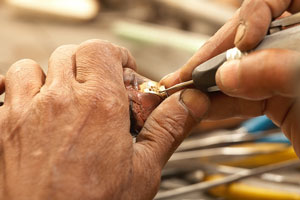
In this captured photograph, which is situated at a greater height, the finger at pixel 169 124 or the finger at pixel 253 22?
the finger at pixel 253 22

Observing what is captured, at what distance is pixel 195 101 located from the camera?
72 cm

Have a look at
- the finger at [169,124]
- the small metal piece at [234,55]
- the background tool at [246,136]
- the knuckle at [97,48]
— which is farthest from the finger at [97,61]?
the background tool at [246,136]

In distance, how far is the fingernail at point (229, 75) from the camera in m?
0.61

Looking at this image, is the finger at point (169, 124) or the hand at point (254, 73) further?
the finger at point (169, 124)

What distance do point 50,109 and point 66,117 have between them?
3cm

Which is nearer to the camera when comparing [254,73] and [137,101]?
[254,73]

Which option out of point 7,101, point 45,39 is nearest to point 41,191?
point 7,101

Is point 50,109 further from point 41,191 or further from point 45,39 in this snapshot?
point 45,39

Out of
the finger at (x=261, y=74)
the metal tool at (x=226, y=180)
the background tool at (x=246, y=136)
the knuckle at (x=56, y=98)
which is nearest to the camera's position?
the finger at (x=261, y=74)

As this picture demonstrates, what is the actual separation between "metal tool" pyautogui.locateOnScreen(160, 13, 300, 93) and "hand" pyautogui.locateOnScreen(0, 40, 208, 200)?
0.04 metres

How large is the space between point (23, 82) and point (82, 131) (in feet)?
0.61

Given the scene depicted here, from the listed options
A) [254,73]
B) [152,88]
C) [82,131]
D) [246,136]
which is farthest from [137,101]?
[246,136]

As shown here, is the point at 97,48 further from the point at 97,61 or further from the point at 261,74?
the point at 261,74

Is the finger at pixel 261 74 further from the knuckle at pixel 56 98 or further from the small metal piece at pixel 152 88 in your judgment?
the knuckle at pixel 56 98
